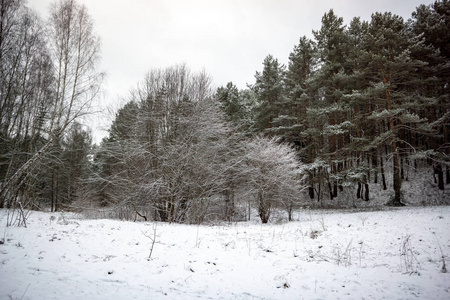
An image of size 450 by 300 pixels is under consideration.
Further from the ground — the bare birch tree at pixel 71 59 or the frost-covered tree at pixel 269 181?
the bare birch tree at pixel 71 59

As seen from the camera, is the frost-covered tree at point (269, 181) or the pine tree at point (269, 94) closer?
the frost-covered tree at point (269, 181)

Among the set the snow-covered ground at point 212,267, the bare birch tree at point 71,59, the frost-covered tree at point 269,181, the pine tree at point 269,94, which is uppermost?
the pine tree at point 269,94

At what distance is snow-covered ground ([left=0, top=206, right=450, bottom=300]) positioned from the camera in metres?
3.33

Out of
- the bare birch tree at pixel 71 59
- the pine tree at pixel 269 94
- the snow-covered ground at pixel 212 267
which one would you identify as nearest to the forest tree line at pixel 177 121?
the bare birch tree at pixel 71 59

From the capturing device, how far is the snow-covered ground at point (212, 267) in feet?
10.9

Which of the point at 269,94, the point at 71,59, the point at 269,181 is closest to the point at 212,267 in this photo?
the point at 269,181

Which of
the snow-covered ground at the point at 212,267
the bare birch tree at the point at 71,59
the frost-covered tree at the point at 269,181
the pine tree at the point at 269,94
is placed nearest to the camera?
the snow-covered ground at the point at 212,267

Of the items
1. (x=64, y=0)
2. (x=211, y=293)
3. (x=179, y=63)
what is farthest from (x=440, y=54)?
(x=64, y=0)

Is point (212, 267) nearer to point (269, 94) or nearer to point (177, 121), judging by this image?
point (177, 121)

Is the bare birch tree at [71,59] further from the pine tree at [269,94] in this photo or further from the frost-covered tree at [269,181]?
the pine tree at [269,94]

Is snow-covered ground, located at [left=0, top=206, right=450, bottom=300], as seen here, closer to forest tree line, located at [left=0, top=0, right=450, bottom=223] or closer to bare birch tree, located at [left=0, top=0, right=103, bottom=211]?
forest tree line, located at [left=0, top=0, right=450, bottom=223]

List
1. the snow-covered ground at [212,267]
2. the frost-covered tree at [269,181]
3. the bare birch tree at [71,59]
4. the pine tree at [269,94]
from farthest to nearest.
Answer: the pine tree at [269,94], the frost-covered tree at [269,181], the bare birch tree at [71,59], the snow-covered ground at [212,267]

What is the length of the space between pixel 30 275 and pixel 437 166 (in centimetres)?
2517

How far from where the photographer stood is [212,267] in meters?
4.47
